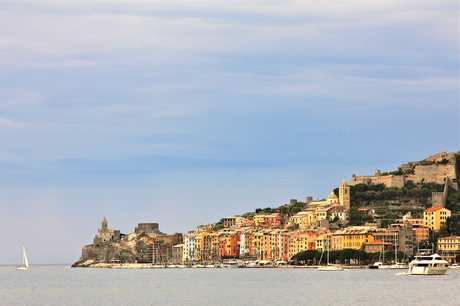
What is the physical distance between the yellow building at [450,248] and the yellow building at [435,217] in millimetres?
6459

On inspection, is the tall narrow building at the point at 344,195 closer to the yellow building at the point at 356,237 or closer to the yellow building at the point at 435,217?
the yellow building at the point at 356,237

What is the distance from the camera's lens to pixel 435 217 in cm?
12050

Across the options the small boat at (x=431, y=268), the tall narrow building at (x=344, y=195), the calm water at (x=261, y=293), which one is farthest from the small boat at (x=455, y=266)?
the tall narrow building at (x=344, y=195)

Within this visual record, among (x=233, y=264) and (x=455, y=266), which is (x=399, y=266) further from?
(x=233, y=264)

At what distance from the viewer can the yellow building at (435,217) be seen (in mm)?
120000

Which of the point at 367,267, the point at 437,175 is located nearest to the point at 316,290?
the point at 367,267

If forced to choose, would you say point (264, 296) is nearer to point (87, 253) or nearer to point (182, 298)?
point (182, 298)

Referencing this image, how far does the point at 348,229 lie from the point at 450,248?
48.6 feet

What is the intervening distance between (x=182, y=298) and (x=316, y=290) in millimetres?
10662

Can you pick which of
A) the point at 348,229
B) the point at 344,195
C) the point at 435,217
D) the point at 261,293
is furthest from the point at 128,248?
the point at 261,293

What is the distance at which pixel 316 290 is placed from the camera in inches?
2598

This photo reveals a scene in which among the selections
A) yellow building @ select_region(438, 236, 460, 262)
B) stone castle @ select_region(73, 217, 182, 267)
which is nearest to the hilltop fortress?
yellow building @ select_region(438, 236, 460, 262)

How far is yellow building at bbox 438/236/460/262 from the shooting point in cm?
11194

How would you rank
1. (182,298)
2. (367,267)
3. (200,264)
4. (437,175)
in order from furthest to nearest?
(200,264)
(437,175)
(367,267)
(182,298)
